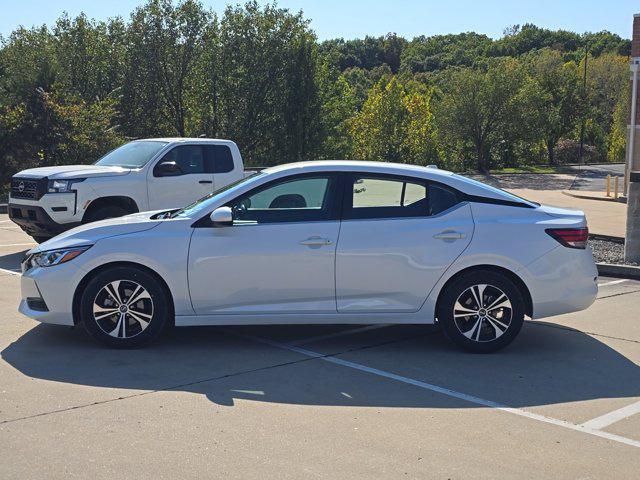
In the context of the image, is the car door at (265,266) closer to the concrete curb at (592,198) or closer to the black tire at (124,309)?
the black tire at (124,309)

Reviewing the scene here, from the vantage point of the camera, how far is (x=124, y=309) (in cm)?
689

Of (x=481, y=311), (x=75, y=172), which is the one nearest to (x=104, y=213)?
(x=75, y=172)

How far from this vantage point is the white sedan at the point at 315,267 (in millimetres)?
6875

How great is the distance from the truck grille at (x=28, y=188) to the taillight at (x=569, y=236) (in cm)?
775

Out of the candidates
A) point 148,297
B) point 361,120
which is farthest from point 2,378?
point 361,120

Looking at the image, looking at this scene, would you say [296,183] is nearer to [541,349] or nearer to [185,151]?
[541,349]

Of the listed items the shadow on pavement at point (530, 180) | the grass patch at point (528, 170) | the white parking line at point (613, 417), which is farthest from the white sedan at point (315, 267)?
the grass patch at point (528, 170)

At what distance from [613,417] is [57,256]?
14.9ft

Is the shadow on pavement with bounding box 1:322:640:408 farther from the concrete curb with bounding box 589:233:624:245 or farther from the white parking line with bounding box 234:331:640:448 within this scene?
the concrete curb with bounding box 589:233:624:245

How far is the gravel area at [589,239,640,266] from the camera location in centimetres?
1207

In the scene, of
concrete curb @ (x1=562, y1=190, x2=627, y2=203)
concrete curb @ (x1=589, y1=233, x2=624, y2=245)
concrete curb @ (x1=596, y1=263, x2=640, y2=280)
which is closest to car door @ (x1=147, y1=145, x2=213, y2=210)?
concrete curb @ (x1=596, y1=263, x2=640, y2=280)

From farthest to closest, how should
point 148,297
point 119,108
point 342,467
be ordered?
point 119,108, point 148,297, point 342,467

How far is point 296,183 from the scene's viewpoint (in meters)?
7.13

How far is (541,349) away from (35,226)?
25.7ft
